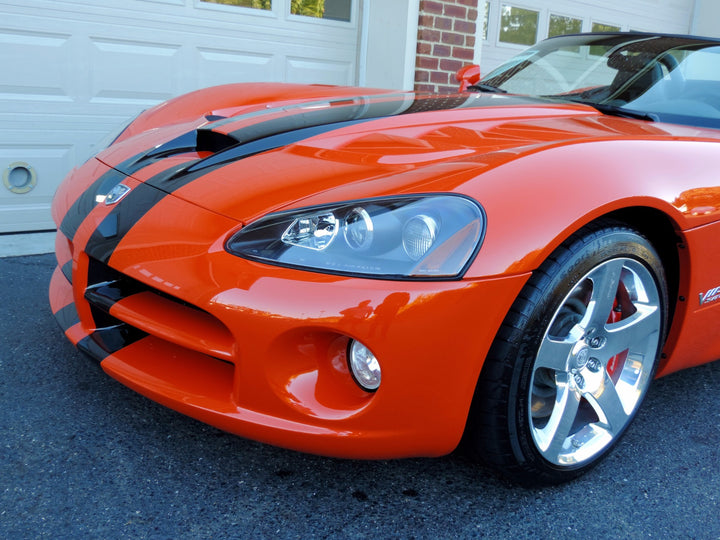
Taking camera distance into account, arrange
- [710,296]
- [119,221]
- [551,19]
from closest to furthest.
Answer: [119,221], [710,296], [551,19]

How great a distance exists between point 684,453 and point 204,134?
1.70m

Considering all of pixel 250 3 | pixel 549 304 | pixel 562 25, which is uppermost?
pixel 562 25

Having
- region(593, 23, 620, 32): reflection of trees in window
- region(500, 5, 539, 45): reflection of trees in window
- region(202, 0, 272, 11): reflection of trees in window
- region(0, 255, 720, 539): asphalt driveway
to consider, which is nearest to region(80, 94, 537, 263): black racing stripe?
region(0, 255, 720, 539): asphalt driveway

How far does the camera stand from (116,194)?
1.87 m

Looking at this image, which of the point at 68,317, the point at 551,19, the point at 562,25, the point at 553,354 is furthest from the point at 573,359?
the point at 562,25

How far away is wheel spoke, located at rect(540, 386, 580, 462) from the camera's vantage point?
167 cm

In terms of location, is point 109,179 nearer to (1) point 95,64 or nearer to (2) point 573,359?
(2) point 573,359

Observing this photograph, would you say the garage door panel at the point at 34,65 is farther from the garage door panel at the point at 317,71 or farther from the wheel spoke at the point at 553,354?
the wheel spoke at the point at 553,354

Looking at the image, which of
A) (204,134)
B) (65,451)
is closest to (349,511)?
(65,451)

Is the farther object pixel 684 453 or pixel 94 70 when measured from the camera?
pixel 94 70

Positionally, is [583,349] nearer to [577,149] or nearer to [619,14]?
[577,149]

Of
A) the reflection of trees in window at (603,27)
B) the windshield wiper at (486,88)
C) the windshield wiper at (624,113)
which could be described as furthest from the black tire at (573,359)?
the reflection of trees in window at (603,27)

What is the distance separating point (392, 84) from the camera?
16.4 feet

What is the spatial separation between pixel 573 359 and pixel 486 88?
1613 millimetres
